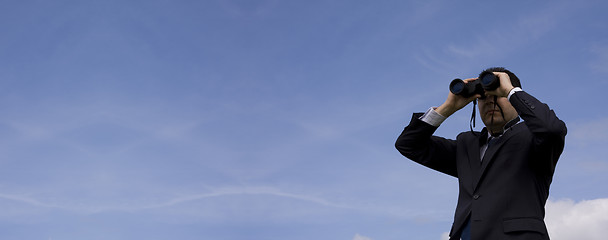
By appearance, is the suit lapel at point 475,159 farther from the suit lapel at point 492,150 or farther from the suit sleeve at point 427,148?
the suit sleeve at point 427,148

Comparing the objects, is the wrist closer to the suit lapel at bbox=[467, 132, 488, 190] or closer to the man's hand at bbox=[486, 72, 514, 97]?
the suit lapel at bbox=[467, 132, 488, 190]

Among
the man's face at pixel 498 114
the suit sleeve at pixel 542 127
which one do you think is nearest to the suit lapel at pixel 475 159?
the man's face at pixel 498 114

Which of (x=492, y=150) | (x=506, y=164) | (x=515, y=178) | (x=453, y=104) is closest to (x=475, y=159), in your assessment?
(x=492, y=150)

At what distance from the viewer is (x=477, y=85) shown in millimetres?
4422

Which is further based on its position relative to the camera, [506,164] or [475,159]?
[475,159]

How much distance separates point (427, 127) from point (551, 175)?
1015 mm

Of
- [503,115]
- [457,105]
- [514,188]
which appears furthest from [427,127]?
[514,188]

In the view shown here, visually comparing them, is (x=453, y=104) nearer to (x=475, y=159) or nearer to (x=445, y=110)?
(x=445, y=110)

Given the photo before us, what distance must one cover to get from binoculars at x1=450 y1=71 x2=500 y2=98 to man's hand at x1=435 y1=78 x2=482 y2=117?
0.16 ft

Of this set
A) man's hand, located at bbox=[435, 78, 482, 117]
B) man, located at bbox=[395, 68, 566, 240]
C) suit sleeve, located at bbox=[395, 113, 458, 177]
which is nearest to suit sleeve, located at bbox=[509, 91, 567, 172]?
man, located at bbox=[395, 68, 566, 240]

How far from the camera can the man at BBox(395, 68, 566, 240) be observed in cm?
382

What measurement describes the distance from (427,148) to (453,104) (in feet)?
1.45

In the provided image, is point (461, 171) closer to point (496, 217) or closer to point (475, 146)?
point (475, 146)

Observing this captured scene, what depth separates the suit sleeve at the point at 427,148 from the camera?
15.5ft
